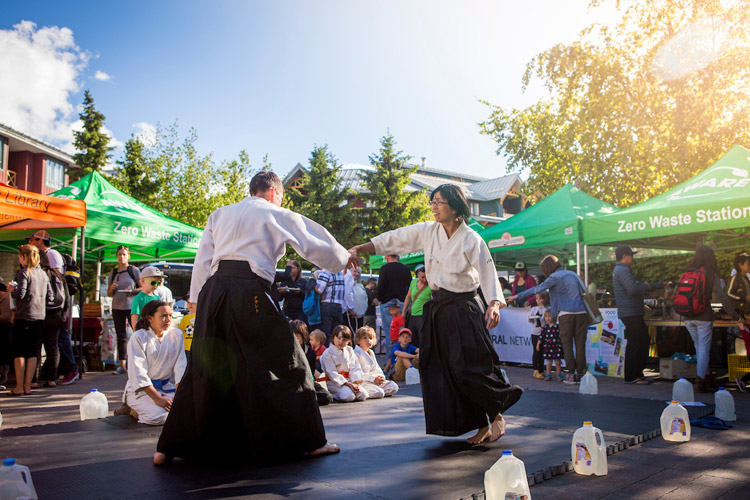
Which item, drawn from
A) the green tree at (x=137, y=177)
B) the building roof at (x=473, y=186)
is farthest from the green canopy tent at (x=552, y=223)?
the building roof at (x=473, y=186)

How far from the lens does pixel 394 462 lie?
3.60m

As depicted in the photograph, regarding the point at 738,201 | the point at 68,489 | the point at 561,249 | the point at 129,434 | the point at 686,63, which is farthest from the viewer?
the point at 686,63

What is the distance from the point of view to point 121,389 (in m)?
8.11

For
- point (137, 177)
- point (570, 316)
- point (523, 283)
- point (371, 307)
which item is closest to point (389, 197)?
point (137, 177)

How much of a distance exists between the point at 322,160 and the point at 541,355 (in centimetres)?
2657

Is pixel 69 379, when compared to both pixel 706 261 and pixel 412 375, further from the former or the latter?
pixel 706 261

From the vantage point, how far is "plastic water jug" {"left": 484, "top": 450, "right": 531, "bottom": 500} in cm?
269

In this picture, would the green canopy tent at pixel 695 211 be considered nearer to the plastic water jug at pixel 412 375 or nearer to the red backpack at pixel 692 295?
the red backpack at pixel 692 295

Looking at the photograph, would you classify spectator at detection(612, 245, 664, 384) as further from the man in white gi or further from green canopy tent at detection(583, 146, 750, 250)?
the man in white gi

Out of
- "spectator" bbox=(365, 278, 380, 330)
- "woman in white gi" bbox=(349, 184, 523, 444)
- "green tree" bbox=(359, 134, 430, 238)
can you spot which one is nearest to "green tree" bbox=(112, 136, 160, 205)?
"green tree" bbox=(359, 134, 430, 238)

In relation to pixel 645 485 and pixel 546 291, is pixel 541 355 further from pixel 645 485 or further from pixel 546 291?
pixel 645 485

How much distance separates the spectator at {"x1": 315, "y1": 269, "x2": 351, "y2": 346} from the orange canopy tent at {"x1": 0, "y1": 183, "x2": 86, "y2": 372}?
12.7ft

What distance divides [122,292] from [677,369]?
893 cm

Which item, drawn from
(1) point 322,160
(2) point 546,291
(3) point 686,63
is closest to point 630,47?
(3) point 686,63
